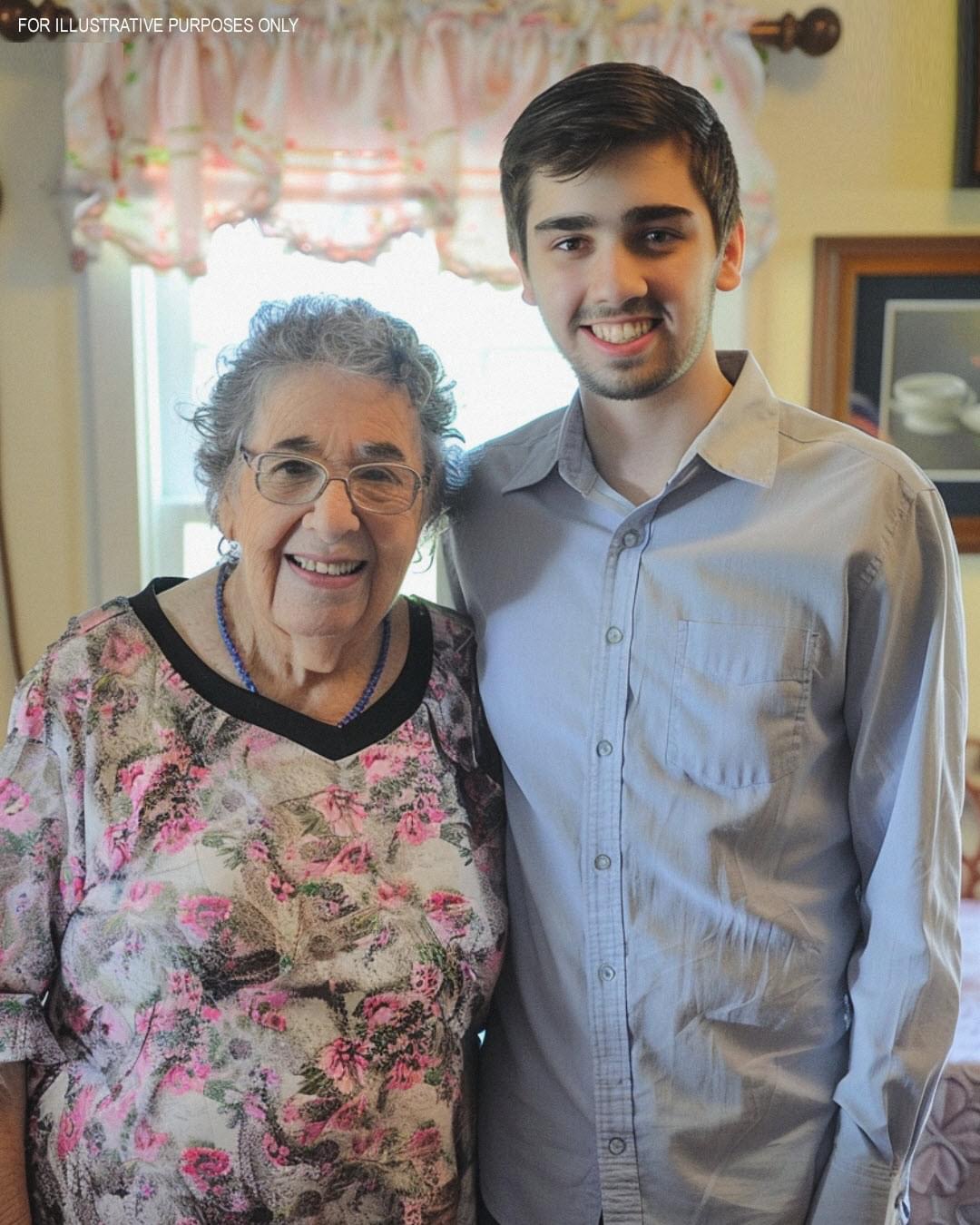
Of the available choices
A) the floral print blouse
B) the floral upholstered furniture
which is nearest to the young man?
the floral print blouse

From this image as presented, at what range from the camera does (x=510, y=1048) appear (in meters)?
1.33

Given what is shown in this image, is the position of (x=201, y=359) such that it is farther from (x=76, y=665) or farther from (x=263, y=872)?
(x=263, y=872)

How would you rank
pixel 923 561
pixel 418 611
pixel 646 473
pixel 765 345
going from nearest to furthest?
pixel 923 561, pixel 646 473, pixel 418 611, pixel 765 345

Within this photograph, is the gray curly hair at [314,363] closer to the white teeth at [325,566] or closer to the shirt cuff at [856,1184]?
the white teeth at [325,566]

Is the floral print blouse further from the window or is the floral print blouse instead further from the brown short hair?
the window

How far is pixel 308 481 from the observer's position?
1241 millimetres

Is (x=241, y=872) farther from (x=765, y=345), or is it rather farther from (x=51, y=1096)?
(x=765, y=345)

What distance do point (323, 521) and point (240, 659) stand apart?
19 cm

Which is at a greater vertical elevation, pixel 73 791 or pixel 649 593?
pixel 649 593

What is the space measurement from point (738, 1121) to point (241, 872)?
0.57 metres

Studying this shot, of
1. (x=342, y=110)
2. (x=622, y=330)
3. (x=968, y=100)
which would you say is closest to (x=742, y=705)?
(x=622, y=330)

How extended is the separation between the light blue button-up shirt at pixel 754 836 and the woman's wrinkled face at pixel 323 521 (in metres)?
0.23

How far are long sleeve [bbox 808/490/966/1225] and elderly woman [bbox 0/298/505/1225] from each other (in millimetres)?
404

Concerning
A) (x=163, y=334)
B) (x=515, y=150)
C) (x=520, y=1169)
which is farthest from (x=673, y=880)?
(x=163, y=334)
